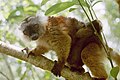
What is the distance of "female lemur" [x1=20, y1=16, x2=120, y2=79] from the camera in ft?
11.1

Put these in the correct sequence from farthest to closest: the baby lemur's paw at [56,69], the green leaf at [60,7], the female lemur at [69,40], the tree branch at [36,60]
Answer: the female lemur at [69,40]
the baby lemur's paw at [56,69]
the tree branch at [36,60]
the green leaf at [60,7]

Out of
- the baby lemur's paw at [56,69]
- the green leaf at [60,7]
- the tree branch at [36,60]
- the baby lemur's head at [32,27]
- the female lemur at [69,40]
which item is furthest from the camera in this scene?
the baby lemur's head at [32,27]

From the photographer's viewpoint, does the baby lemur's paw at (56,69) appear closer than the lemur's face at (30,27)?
Yes

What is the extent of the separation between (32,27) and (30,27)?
0.02 metres

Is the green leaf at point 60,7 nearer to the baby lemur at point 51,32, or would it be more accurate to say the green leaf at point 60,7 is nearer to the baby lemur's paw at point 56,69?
the baby lemur's paw at point 56,69

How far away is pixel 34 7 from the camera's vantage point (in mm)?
3762

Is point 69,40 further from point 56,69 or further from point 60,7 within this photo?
point 60,7

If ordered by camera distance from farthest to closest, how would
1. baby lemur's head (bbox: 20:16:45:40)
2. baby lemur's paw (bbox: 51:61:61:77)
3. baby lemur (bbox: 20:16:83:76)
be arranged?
baby lemur's head (bbox: 20:16:45:40) → baby lemur (bbox: 20:16:83:76) → baby lemur's paw (bbox: 51:61:61:77)

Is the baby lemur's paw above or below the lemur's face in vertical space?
below

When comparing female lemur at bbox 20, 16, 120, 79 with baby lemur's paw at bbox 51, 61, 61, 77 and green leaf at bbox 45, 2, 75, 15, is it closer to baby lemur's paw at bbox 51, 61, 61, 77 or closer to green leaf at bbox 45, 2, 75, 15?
baby lemur's paw at bbox 51, 61, 61, 77

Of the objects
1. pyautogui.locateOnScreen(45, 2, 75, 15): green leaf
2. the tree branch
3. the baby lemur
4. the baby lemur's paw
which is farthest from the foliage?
the baby lemur's paw

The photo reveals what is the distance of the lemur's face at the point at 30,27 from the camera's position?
372 centimetres

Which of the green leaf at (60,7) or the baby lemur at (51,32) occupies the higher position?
the green leaf at (60,7)

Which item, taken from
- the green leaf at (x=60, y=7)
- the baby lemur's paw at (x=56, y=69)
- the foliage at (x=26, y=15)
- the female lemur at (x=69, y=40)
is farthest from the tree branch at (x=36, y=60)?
the green leaf at (x=60, y=7)
